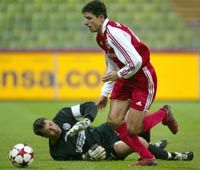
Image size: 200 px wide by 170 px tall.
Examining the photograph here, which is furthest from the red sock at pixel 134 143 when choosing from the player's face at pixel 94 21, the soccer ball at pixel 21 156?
the player's face at pixel 94 21

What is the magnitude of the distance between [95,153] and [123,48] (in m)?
1.46

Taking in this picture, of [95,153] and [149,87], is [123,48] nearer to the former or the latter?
[149,87]

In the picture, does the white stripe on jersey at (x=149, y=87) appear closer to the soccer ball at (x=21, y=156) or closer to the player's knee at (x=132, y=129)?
the player's knee at (x=132, y=129)

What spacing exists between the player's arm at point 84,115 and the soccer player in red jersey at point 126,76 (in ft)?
0.84

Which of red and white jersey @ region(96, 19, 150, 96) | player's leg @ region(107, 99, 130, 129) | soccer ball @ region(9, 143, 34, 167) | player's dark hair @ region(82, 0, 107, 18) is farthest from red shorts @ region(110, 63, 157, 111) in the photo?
soccer ball @ region(9, 143, 34, 167)

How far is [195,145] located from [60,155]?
2.67 m

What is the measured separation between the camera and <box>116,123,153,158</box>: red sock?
29.2ft

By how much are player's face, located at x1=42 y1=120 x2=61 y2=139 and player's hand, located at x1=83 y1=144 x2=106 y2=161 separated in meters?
0.47

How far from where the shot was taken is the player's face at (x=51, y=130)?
8867 millimetres

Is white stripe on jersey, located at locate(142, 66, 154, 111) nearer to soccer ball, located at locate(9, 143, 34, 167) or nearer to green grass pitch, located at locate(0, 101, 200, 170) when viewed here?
green grass pitch, located at locate(0, 101, 200, 170)

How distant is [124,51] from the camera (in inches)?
339

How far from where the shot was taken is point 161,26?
24.2 metres

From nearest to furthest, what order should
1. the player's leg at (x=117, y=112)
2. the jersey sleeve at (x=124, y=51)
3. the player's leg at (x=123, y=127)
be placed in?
the jersey sleeve at (x=124, y=51), the player's leg at (x=123, y=127), the player's leg at (x=117, y=112)

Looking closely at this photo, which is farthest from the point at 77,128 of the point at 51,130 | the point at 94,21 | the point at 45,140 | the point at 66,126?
the point at 45,140
